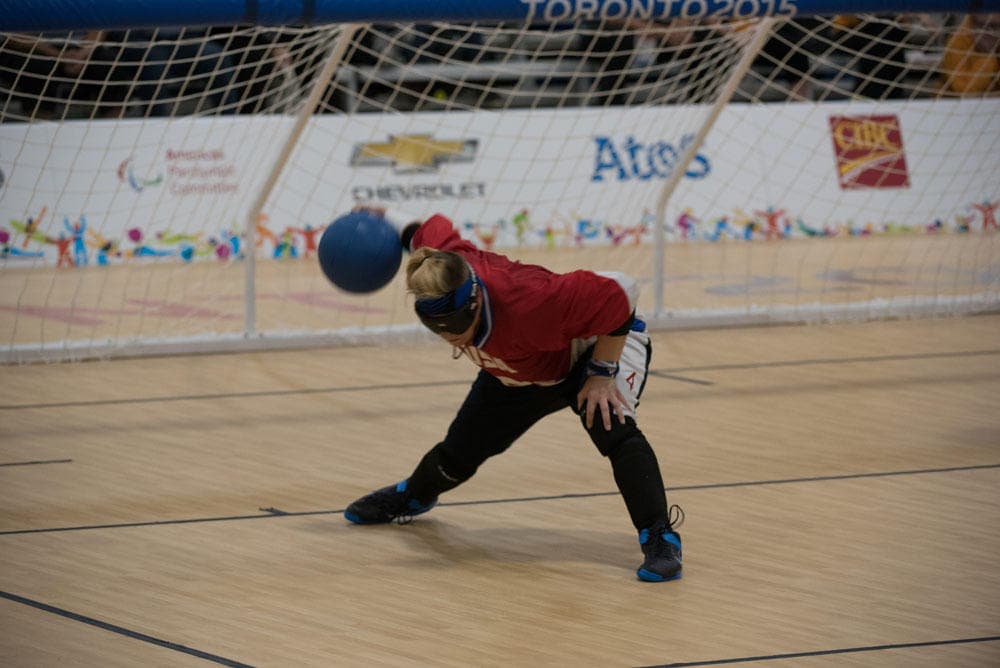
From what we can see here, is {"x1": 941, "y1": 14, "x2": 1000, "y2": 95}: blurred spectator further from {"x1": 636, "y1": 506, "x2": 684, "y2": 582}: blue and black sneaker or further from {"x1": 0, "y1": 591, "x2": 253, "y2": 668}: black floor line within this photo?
{"x1": 0, "y1": 591, "x2": 253, "y2": 668}: black floor line

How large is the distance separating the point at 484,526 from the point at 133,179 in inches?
→ 288

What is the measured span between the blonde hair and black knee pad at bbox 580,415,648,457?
71 centimetres

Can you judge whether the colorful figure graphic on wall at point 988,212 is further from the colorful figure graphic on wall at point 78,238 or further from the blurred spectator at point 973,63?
the colorful figure graphic on wall at point 78,238

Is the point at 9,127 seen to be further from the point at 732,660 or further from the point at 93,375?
the point at 732,660

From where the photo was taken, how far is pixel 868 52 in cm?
1477

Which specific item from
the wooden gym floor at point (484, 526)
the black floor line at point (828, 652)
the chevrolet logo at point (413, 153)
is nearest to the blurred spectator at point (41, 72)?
the chevrolet logo at point (413, 153)

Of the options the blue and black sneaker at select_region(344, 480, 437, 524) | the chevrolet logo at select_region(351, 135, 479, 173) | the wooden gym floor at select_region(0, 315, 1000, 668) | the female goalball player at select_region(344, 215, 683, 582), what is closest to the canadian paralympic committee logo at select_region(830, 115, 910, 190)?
the chevrolet logo at select_region(351, 135, 479, 173)

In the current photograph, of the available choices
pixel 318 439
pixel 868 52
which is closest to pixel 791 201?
pixel 868 52

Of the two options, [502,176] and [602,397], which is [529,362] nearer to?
[602,397]

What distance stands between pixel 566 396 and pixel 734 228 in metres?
9.06

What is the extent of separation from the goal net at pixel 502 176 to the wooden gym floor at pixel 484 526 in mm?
1710

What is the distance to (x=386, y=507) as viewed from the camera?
5.13 metres

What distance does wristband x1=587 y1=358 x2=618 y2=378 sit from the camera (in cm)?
448

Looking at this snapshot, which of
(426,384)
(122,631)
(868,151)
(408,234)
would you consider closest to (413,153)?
(868,151)
